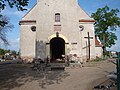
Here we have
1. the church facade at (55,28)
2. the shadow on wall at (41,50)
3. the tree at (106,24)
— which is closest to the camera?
the shadow on wall at (41,50)

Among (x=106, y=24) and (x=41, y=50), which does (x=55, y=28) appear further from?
(x=106, y=24)

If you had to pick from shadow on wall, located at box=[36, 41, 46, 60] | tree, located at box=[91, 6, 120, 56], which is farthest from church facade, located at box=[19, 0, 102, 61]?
tree, located at box=[91, 6, 120, 56]

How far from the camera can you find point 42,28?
3161 centimetres

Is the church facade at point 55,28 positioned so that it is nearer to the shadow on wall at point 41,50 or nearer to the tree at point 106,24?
the shadow on wall at point 41,50

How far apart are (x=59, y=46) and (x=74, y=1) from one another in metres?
8.03

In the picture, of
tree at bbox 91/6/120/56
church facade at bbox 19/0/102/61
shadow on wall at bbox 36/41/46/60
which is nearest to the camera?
shadow on wall at bbox 36/41/46/60

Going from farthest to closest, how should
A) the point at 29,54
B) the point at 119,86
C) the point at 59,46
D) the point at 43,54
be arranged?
1. the point at 59,46
2. the point at 29,54
3. the point at 43,54
4. the point at 119,86

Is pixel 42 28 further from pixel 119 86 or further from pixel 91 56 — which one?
pixel 119 86

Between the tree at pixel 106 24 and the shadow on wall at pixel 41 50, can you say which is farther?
the tree at pixel 106 24

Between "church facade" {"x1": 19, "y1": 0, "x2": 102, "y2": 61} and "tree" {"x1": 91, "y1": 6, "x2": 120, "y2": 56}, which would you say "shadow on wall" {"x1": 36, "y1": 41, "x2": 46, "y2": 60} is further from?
"tree" {"x1": 91, "y1": 6, "x2": 120, "y2": 56}

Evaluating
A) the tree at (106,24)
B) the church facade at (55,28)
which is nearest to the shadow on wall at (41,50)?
the church facade at (55,28)

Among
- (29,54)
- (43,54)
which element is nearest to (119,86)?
(43,54)

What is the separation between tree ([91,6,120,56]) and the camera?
2385 inches

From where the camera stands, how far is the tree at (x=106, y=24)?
60569 mm
